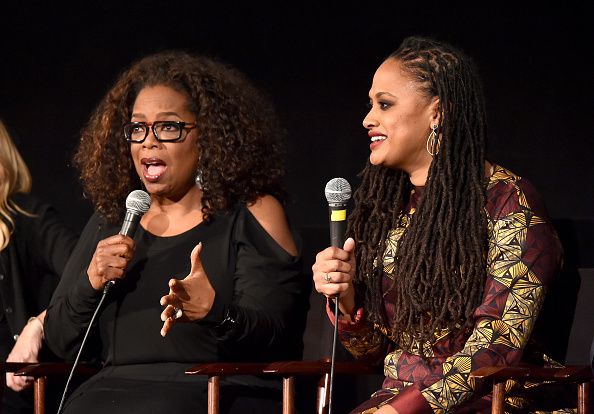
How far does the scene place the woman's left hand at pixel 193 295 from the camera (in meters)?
2.80

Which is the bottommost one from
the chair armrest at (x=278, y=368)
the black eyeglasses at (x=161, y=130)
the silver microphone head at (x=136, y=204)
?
the chair armrest at (x=278, y=368)

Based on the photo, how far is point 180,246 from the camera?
126 inches

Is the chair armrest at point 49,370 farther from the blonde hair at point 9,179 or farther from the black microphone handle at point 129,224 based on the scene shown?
the blonde hair at point 9,179

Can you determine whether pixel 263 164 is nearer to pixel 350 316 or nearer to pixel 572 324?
pixel 350 316

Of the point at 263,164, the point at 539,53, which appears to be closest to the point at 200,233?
the point at 263,164

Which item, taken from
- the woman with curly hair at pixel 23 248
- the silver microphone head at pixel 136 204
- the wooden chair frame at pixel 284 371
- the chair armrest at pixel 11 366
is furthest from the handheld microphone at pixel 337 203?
the woman with curly hair at pixel 23 248

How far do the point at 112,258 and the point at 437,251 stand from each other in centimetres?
87

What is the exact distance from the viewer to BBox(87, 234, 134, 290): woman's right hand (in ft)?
9.75

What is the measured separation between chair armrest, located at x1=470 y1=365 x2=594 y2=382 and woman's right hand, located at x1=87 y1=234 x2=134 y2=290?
3.27 ft

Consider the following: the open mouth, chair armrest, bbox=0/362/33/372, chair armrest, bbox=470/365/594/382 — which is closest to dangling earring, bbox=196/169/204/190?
the open mouth

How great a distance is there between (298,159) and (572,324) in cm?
123

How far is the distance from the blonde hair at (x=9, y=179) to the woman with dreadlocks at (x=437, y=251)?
52.1 inches

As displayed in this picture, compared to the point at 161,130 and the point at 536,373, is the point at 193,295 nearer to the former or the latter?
the point at 161,130

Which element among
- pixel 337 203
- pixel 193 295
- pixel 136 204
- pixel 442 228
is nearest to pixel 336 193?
pixel 337 203
